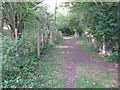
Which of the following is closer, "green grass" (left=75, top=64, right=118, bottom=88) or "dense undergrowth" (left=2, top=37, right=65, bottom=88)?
"dense undergrowth" (left=2, top=37, right=65, bottom=88)

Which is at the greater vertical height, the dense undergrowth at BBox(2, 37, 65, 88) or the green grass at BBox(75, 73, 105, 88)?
the dense undergrowth at BBox(2, 37, 65, 88)

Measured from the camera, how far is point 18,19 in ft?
17.8

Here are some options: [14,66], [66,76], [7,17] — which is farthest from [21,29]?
[66,76]

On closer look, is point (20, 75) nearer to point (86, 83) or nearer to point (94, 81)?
point (86, 83)

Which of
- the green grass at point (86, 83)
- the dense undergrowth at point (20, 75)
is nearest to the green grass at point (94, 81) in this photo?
the green grass at point (86, 83)

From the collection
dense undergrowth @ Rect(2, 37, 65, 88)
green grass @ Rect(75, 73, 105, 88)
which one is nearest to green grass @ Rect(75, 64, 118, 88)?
green grass @ Rect(75, 73, 105, 88)

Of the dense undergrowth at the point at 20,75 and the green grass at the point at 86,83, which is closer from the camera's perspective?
the dense undergrowth at the point at 20,75

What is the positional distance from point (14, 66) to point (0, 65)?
517 millimetres

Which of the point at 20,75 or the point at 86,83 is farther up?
the point at 20,75

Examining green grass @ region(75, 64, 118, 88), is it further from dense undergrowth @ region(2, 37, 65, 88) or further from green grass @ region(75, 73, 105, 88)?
dense undergrowth @ region(2, 37, 65, 88)

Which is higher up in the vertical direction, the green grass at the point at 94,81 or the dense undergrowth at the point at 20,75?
the dense undergrowth at the point at 20,75

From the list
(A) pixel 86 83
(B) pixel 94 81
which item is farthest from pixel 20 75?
(B) pixel 94 81

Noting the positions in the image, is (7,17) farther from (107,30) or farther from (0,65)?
(107,30)

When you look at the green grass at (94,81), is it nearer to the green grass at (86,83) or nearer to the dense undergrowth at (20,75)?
the green grass at (86,83)
